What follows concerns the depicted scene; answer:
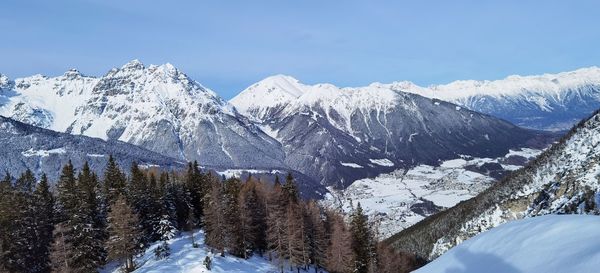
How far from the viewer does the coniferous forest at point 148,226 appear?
72.1 m

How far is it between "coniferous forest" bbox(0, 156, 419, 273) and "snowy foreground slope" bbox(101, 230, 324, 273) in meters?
1.34

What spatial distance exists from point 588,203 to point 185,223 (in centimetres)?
8166

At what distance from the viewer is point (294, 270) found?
81.6 m

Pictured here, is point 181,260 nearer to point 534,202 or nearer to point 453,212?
point 534,202

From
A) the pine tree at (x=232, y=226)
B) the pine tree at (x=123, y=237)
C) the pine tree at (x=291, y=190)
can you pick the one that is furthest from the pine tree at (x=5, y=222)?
the pine tree at (x=291, y=190)

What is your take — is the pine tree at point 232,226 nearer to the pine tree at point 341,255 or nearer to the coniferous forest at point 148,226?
the coniferous forest at point 148,226

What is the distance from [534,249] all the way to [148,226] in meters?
82.6

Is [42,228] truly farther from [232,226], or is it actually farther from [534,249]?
[534,249]

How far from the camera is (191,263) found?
71688 millimetres

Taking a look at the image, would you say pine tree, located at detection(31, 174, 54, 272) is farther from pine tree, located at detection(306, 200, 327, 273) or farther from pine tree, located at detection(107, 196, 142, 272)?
pine tree, located at detection(306, 200, 327, 273)

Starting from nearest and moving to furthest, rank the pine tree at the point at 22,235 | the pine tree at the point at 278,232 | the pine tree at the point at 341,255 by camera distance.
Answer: the pine tree at the point at 22,235
the pine tree at the point at 341,255
the pine tree at the point at 278,232

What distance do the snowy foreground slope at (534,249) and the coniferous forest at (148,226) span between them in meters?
62.1

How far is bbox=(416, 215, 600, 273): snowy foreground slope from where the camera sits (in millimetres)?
10423

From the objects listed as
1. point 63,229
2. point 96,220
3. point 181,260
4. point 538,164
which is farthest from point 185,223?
point 538,164
